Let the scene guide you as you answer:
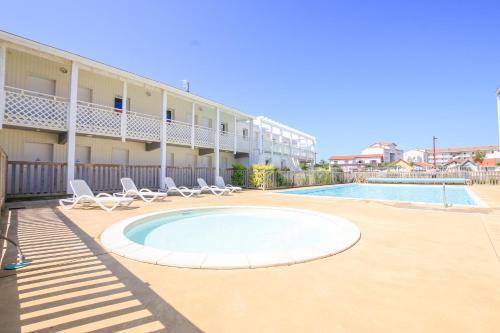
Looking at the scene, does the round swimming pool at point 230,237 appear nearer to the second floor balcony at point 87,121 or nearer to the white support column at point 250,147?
the second floor balcony at point 87,121

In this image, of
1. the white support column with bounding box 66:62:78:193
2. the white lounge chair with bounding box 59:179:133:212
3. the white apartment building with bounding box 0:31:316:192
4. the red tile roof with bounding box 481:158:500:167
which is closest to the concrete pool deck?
the white lounge chair with bounding box 59:179:133:212

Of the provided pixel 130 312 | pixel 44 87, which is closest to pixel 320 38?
pixel 44 87

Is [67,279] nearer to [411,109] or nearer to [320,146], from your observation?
[320,146]

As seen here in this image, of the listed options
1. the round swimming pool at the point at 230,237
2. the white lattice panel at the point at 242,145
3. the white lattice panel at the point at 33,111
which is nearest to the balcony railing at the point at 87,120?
the white lattice panel at the point at 33,111

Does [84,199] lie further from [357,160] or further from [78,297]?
[357,160]

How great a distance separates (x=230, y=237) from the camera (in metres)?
6.62

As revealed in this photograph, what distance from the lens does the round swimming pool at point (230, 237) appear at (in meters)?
3.75

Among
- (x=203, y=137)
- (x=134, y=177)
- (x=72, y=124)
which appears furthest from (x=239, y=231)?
(x=203, y=137)

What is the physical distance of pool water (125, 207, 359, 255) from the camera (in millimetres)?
5617

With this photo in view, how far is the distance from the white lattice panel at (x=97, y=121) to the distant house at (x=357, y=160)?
73.4m

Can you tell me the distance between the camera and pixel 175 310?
237cm

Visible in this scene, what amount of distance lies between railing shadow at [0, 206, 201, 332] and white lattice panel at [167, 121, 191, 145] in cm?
1145

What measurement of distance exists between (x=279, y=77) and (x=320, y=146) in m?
11.1

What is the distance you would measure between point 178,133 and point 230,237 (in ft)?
34.8
